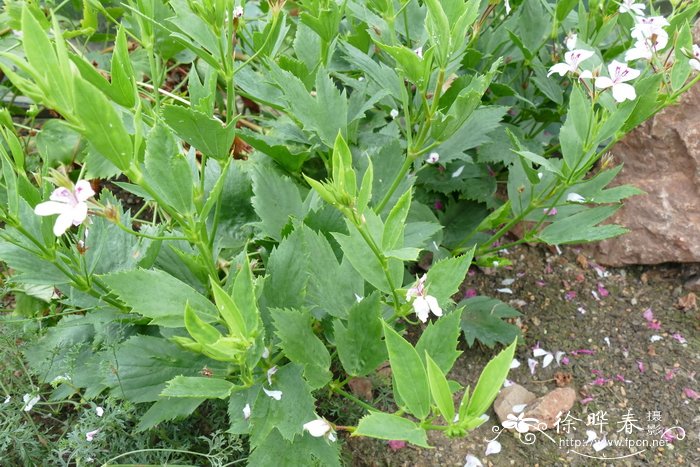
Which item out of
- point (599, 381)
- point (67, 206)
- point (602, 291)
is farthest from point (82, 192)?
point (602, 291)

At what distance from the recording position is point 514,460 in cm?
119

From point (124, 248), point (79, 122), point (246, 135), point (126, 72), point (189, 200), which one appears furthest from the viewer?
point (246, 135)

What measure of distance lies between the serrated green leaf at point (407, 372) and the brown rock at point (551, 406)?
0.62 metres

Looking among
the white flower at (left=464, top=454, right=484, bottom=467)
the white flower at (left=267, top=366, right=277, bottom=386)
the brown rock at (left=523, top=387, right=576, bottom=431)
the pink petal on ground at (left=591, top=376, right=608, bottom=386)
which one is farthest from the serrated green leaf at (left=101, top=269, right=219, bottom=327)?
the pink petal on ground at (left=591, top=376, right=608, bottom=386)

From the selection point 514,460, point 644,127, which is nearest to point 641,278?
point 644,127

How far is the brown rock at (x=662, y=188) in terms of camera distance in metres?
1.47

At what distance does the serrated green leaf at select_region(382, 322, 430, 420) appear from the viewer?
70 cm

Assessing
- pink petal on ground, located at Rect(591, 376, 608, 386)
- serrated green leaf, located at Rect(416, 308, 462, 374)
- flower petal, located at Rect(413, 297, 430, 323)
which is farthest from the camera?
pink petal on ground, located at Rect(591, 376, 608, 386)

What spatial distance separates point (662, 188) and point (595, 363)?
1.58 feet

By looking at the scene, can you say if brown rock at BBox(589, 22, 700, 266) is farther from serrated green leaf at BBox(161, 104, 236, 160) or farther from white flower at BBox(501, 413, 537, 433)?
serrated green leaf at BBox(161, 104, 236, 160)

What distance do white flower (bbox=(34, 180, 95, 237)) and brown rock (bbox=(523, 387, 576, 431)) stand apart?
0.95 meters

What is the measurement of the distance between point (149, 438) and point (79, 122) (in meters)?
0.64

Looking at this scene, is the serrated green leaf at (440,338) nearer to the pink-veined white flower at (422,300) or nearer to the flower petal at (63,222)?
the pink-veined white flower at (422,300)

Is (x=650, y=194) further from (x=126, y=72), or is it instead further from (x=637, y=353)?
(x=126, y=72)
